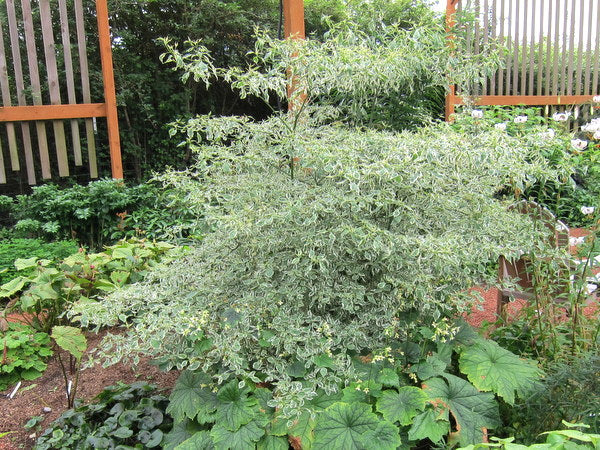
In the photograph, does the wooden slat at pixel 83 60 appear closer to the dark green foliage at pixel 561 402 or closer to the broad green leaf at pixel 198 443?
the broad green leaf at pixel 198 443

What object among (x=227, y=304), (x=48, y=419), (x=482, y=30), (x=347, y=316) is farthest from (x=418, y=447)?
(x=482, y=30)

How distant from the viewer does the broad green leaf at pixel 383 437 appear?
1.60m

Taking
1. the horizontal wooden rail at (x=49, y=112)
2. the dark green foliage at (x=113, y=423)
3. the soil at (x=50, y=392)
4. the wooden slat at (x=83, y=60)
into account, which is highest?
the wooden slat at (x=83, y=60)

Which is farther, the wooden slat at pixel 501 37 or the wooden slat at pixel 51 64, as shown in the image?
the wooden slat at pixel 501 37

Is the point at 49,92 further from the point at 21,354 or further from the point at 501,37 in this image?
the point at 501,37

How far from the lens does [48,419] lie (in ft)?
7.24

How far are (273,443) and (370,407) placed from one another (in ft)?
1.14

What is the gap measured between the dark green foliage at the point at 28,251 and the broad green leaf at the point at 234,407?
93.0 inches

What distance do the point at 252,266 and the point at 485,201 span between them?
97cm

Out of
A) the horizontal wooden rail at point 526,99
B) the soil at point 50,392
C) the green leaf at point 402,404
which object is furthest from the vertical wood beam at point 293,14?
the green leaf at point 402,404

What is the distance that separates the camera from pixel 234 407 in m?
1.76

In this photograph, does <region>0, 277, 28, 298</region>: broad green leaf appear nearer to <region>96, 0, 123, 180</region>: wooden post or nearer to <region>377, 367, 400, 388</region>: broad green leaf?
<region>377, 367, 400, 388</region>: broad green leaf

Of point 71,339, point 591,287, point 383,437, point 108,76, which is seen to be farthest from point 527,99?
point 71,339

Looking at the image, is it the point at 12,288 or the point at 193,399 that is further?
the point at 12,288
